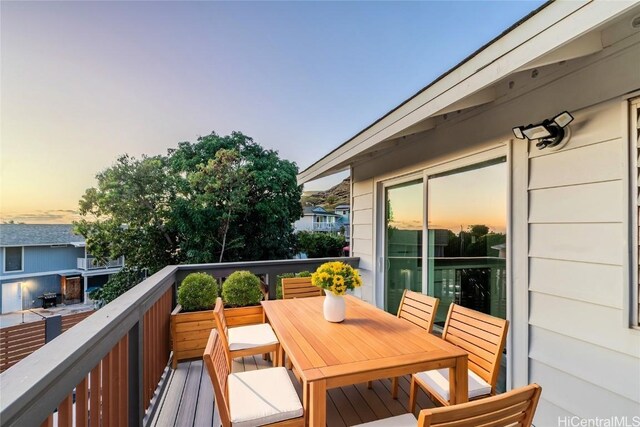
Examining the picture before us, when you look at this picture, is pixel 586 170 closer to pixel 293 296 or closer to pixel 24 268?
pixel 293 296

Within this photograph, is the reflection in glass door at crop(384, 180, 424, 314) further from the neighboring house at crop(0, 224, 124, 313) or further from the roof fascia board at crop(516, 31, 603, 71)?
the neighboring house at crop(0, 224, 124, 313)

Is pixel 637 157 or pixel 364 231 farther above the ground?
pixel 637 157

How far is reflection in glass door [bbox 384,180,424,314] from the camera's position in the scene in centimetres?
365

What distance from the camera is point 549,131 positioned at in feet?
6.52

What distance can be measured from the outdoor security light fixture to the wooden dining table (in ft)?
5.04

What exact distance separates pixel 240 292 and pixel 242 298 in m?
0.08

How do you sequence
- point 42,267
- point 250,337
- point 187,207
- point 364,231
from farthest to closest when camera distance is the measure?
point 42,267 → point 187,207 → point 364,231 → point 250,337

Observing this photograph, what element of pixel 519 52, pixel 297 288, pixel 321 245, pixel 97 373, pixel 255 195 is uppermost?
pixel 519 52

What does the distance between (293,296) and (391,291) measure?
59.7 inches

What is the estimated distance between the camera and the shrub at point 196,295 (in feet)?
10.9

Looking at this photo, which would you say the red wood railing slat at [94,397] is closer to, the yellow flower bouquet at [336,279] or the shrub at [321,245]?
the yellow flower bouquet at [336,279]

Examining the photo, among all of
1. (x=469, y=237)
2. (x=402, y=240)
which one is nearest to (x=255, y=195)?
(x=402, y=240)

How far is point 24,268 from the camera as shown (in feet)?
52.8

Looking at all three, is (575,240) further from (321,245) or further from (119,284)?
(119,284)
